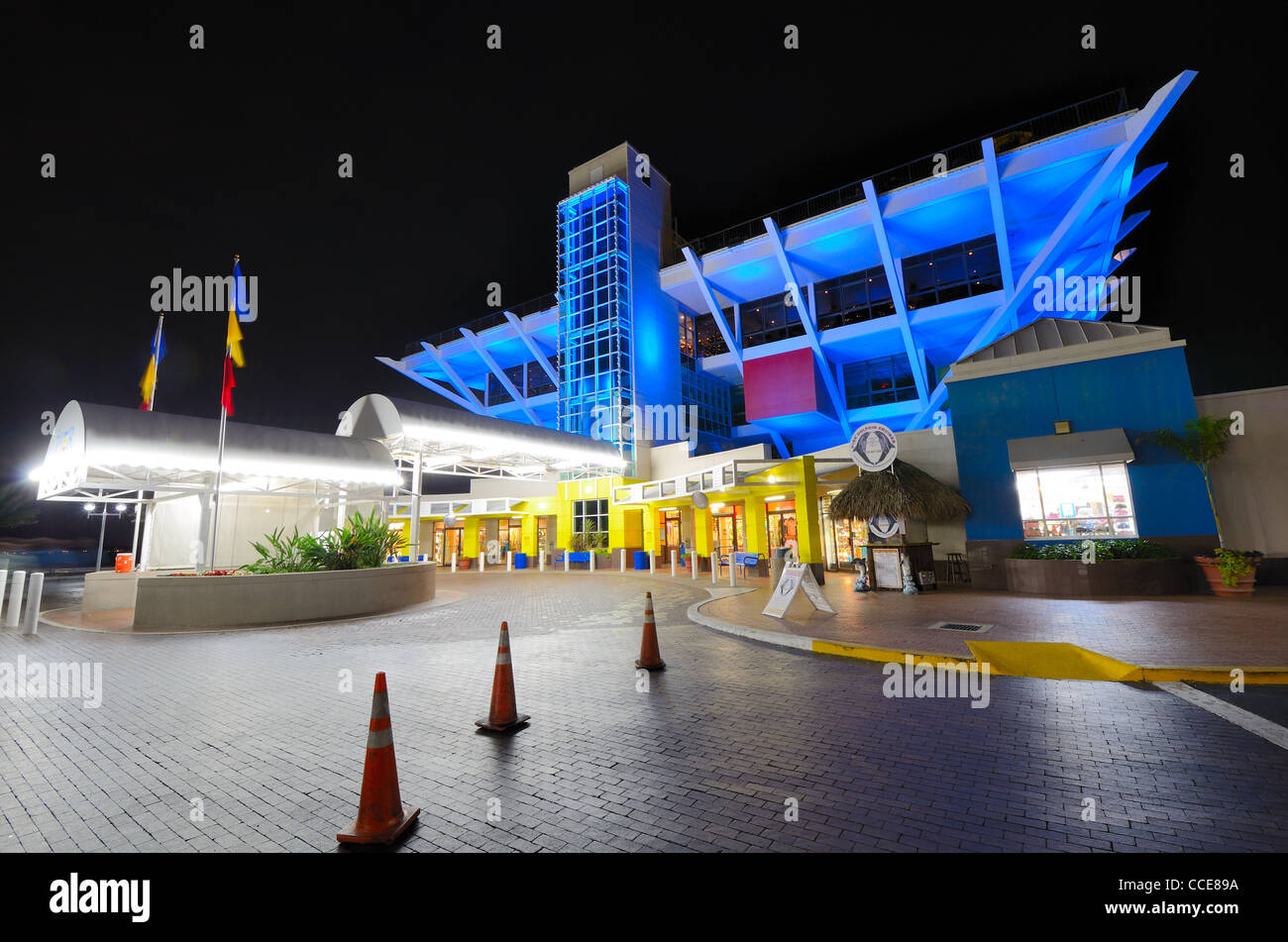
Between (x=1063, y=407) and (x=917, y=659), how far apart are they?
11271mm

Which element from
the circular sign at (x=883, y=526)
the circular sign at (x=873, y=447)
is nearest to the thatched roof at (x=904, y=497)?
the circular sign at (x=883, y=526)

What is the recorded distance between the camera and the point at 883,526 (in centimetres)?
1346

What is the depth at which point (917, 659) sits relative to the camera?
6.43m

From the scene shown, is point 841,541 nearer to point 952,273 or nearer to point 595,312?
point 952,273

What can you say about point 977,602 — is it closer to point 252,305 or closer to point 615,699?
point 615,699

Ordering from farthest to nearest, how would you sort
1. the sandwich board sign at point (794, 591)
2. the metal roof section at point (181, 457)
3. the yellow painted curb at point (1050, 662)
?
the metal roof section at point (181, 457), the sandwich board sign at point (794, 591), the yellow painted curb at point (1050, 662)

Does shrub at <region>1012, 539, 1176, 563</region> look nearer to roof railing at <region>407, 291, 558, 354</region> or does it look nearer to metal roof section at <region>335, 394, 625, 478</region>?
metal roof section at <region>335, 394, 625, 478</region>

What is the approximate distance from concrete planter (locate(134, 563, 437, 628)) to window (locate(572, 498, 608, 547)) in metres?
16.5

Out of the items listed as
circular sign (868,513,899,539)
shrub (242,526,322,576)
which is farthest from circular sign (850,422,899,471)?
shrub (242,526,322,576)

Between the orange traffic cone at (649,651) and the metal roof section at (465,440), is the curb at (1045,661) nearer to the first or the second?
the orange traffic cone at (649,651)

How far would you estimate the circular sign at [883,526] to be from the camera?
1330cm

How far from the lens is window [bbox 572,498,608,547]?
29562 millimetres

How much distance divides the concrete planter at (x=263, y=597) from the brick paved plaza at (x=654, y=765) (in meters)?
4.47
